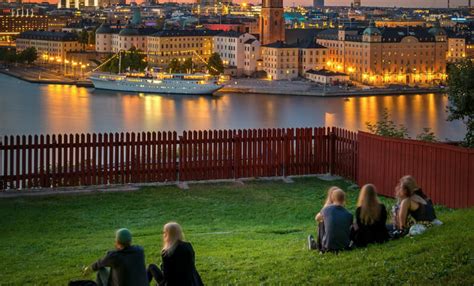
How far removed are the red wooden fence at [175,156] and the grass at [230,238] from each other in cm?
25

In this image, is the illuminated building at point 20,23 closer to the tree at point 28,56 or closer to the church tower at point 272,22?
the tree at point 28,56

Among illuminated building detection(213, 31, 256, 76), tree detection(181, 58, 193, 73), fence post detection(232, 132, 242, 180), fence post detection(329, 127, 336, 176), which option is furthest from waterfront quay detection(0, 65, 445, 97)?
fence post detection(232, 132, 242, 180)

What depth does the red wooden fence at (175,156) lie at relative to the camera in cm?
794

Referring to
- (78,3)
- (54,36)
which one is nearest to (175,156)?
(54,36)

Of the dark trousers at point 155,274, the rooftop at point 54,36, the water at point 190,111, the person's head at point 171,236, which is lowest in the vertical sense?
the water at point 190,111

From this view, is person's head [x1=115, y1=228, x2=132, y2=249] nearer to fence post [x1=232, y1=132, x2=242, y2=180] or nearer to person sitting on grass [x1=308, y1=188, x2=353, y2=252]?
person sitting on grass [x1=308, y1=188, x2=353, y2=252]

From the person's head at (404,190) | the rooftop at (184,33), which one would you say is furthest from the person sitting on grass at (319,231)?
the rooftop at (184,33)

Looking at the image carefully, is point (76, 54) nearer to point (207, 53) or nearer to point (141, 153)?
point (207, 53)

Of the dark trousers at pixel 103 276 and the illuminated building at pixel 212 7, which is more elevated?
the illuminated building at pixel 212 7

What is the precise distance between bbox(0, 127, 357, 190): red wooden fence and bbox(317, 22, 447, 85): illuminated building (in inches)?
1705

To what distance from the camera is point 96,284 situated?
3.71 m

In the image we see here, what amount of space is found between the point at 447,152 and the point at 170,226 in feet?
12.2

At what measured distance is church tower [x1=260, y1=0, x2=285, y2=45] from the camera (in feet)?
190

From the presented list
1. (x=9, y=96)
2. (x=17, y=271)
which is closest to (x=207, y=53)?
(x=9, y=96)
